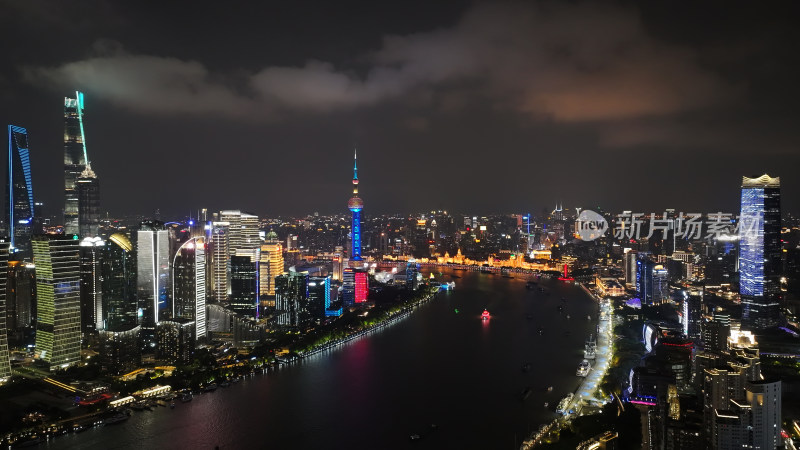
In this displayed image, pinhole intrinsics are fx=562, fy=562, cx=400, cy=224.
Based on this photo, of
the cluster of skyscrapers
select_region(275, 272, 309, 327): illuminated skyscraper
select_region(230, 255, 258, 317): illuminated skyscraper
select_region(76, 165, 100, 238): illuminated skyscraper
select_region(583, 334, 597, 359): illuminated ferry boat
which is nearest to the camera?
the cluster of skyscrapers

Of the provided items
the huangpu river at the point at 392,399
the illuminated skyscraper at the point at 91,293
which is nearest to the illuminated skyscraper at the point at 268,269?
the illuminated skyscraper at the point at 91,293

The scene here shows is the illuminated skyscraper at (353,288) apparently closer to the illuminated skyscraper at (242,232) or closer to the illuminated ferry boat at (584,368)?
the illuminated skyscraper at (242,232)

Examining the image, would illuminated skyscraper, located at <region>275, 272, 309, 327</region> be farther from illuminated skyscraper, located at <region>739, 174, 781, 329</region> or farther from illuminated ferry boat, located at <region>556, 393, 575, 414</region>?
illuminated skyscraper, located at <region>739, 174, 781, 329</region>

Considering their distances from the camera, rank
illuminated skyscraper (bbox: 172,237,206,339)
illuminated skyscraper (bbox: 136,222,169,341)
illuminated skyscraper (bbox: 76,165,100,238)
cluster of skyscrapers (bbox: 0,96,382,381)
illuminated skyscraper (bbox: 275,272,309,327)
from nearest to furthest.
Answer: cluster of skyscrapers (bbox: 0,96,382,381)
illuminated skyscraper (bbox: 172,237,206,339)
illuminated skyscraper (bbox: 136,222,169,341)
illuminated skyscraper (bbox: 275,272,309,327)
illuminated skyscraper (bbox: 76,165,100,238)

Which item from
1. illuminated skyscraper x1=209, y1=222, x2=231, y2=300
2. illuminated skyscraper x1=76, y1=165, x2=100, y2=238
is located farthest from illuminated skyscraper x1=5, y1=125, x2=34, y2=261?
illuminated skyscraper x1=209, y1=222, x2=231, y2=300

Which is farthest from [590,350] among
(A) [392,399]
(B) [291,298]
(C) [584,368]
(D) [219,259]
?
(D) [219,259]

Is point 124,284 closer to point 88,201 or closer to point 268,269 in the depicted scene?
point 88,201
